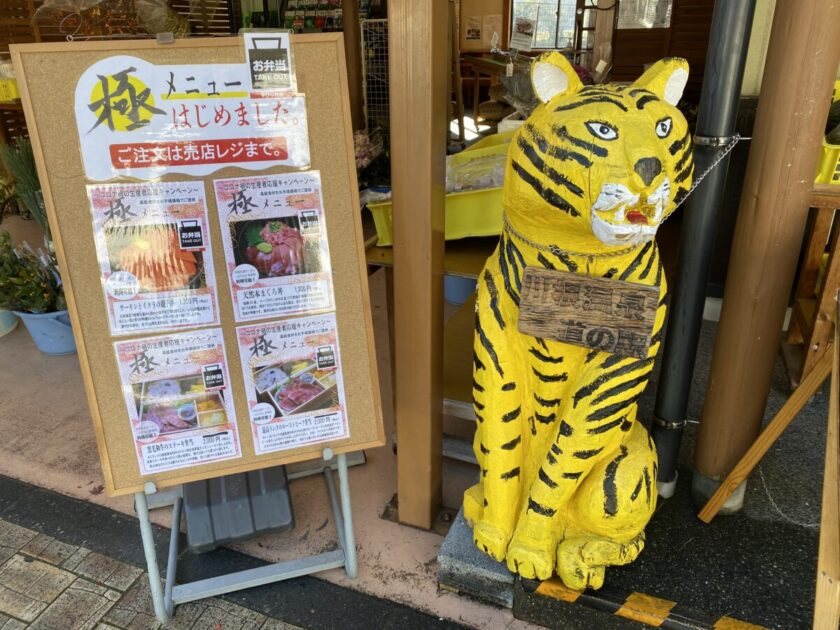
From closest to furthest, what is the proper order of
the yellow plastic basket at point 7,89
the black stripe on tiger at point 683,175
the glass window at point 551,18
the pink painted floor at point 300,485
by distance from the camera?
the black stripe on tiger at point 683,175 → the pink painted floor at point 300,485 → the yellow plastic basket at point 7,89 → the glass window at point 551,18

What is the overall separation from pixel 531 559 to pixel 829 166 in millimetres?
1691

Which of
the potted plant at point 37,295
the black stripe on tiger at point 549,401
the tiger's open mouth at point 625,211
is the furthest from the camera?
the potted plant at point 37,295

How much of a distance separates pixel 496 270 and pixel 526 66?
219 centimetres

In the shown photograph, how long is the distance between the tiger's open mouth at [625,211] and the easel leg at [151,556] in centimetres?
167

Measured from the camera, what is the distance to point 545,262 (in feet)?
5.86

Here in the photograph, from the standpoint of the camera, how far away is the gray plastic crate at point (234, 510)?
245 centimetres

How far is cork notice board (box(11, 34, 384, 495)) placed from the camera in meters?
1.69

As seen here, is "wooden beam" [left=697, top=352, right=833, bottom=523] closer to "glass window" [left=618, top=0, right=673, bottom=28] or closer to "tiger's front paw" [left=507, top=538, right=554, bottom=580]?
"tiger's front paw" [left=507, top=538, right=554, bottom=580]

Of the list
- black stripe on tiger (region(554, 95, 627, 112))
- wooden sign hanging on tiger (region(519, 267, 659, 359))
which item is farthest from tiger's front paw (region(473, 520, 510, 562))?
black stripe on tiger (region(554, 95, 627, 112))

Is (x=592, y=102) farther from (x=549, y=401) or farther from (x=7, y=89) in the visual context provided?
(x=7, y=89)

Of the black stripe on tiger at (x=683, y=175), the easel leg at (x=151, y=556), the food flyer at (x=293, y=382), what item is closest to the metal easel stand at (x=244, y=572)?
the easel leg at (x=151, y=556)

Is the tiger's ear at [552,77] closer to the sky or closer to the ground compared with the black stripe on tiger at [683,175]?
closer to the sky

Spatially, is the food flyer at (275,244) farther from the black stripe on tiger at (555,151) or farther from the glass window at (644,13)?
the glass window at (644,13)

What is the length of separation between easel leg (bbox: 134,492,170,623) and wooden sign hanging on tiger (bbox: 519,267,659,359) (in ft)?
4.60
